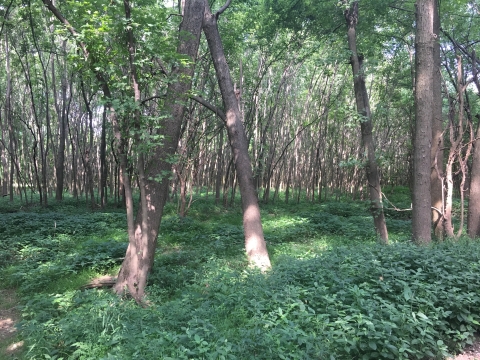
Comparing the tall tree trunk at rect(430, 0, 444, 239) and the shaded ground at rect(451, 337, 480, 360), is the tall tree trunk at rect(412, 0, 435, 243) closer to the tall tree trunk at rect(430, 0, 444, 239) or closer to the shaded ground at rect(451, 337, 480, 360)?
the tall tree trunk at rect(430, 0, 444, 239)

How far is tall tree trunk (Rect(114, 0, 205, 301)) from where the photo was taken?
4.54 metres

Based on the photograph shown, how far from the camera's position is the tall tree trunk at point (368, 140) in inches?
285

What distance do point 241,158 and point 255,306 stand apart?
3.35 meters

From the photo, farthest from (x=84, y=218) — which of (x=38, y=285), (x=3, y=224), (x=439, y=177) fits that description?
(x=439, y=177)

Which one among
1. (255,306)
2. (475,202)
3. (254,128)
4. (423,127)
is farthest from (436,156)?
(254,128)

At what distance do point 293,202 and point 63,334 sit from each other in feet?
39.3

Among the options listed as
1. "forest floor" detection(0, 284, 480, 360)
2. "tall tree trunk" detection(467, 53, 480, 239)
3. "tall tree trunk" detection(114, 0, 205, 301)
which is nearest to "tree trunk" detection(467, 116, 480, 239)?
"tall tree trunk" detection(467, 53, 480, 239)

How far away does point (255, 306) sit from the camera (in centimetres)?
330

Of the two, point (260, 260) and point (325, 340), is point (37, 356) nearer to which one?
point (325, 340)

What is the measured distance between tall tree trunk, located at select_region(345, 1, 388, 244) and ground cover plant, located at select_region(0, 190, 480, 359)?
211 cm

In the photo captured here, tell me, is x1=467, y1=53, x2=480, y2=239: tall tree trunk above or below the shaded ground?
above

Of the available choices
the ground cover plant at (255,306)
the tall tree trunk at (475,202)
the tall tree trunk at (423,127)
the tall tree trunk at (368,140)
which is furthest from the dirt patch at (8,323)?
the tall tree trunk at (475,202)

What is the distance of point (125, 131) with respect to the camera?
14.9 ft

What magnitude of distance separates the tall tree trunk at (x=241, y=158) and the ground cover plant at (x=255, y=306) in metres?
0.44
